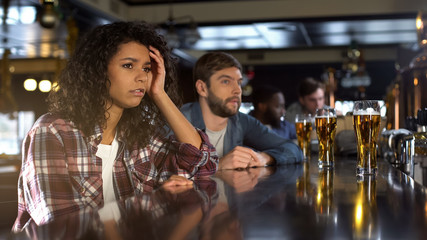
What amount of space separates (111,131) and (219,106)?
104cm

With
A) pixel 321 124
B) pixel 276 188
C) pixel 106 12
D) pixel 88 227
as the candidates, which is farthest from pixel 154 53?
pixel 106 12

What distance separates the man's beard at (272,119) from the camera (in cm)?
468

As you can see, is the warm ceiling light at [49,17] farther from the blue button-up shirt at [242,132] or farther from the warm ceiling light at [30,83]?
the warm ceiling light at [30,83]

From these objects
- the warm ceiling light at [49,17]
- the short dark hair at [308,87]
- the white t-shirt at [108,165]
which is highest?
the warm ceiling light at [49,17]

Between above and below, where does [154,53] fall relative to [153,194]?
above

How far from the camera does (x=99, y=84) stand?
1.61m

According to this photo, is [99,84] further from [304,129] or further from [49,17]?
[49,17]

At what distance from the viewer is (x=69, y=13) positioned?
679 cm

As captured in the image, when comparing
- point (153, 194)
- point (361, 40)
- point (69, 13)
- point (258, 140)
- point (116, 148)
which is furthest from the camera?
point (361, 40)

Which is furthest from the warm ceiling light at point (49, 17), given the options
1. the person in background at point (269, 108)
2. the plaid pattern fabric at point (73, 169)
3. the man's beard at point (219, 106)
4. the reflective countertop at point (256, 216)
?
the reflective countertop at point (256, 216)

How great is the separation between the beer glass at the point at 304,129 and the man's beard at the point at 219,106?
0.38 meters

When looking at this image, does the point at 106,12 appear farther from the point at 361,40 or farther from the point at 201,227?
the point at 201,227

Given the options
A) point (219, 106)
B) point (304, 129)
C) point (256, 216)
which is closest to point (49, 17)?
point (219, 106)

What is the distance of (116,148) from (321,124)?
Answer: 0.73 meters
